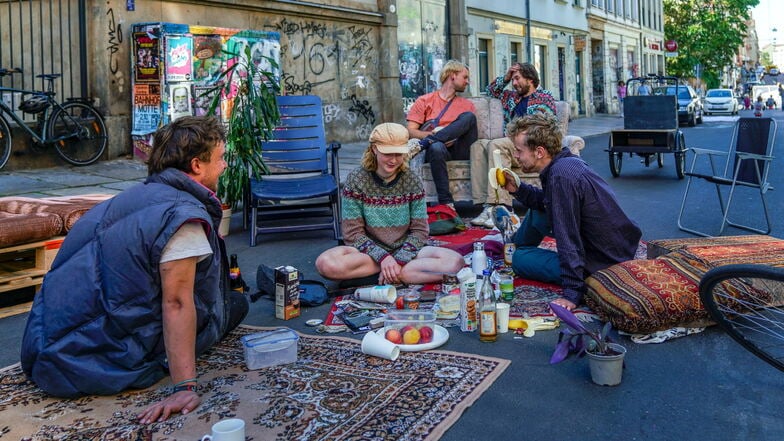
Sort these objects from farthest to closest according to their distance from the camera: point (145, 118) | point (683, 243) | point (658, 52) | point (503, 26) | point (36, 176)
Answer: point (658, 52) < point (503, 26) < point (145, 118) < point (36, 176) < point (683, 243)

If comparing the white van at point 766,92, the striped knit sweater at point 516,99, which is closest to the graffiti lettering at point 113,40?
the striped knit sweater at point 516,99

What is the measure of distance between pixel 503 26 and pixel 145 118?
1769cm

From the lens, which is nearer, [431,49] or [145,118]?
[145,118]

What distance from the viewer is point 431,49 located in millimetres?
21047

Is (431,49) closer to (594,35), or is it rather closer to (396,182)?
(396,182)

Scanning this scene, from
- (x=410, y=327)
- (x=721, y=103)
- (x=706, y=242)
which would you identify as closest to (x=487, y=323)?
(x=410, y=327)

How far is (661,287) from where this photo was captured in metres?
4.22

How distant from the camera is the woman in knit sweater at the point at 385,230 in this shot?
533cm

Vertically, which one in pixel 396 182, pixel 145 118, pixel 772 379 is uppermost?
pixel 145 118

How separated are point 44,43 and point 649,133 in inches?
365

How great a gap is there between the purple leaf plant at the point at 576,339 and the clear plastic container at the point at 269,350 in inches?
53.1

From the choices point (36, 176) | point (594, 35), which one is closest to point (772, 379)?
point (36, 176)

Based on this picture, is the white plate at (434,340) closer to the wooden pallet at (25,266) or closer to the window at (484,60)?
the wooden pallet at (25,266)

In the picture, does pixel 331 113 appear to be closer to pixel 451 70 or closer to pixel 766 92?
pixel 451 70
